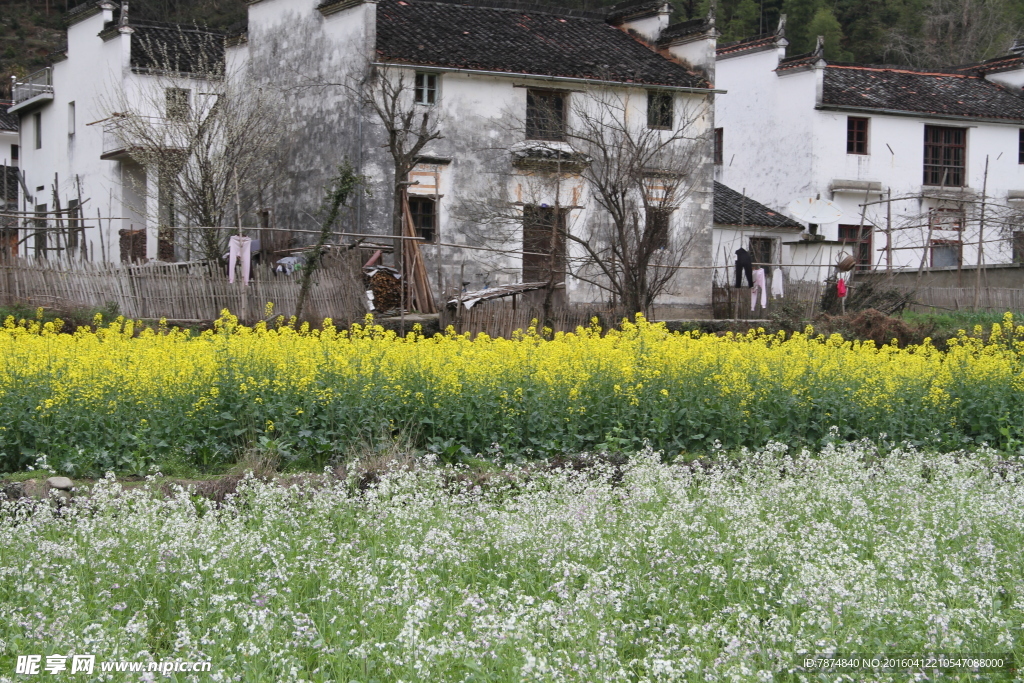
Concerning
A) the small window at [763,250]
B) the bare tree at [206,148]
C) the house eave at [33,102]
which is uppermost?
the house eave at [33,102]

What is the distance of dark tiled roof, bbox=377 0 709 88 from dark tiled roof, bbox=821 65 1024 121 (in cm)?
720

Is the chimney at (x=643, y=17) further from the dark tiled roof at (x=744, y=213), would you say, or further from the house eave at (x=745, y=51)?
the house eave at (x=745, y=51)

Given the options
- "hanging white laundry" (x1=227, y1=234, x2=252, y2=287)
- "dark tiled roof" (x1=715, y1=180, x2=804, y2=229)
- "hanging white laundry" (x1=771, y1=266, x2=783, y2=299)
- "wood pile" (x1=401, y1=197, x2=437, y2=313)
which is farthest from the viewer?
"dark tiled roof" (x1=715, y1=180, x2=804, y2=229)

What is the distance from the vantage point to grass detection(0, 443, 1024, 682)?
5020 mm

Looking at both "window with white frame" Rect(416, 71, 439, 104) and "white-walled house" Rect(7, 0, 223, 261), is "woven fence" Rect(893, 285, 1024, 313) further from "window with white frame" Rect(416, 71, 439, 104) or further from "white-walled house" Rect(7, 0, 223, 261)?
"white-walled house" Rect(7, 0, 223, 261)

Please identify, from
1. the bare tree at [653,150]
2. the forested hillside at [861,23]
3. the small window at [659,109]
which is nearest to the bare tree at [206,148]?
the bare tree at [653,150]

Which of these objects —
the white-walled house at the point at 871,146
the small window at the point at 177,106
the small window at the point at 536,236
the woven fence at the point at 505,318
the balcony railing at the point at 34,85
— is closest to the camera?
the woven fence at the point at 505,318

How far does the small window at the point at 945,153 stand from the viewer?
114 ft

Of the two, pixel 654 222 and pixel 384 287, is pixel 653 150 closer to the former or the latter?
pixel 654 222

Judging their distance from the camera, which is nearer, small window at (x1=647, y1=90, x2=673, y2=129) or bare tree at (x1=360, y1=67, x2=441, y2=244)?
bare tree at (x1=360, y1=67, x2=441, y2=244)

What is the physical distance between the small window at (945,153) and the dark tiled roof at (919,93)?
0.78 metres

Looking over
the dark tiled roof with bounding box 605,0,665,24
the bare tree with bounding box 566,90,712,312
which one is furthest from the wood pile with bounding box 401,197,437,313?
the dark tiled roof with bounding box 605,0,665,24

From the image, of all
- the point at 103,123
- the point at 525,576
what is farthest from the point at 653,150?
the point at 525,576

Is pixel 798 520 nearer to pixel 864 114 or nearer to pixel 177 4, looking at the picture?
pixel 864 114
